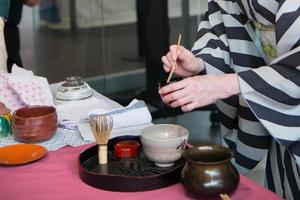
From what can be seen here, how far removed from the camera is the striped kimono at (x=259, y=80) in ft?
3.77

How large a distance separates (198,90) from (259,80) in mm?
149

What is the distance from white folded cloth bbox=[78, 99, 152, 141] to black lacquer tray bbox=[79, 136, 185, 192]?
0.54 ft

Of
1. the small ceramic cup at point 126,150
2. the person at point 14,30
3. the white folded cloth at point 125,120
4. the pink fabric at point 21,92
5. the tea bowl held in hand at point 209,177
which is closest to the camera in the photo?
the tea bowl held in hand at point 209,177

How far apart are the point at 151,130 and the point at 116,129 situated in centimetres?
24

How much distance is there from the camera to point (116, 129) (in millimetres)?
1398

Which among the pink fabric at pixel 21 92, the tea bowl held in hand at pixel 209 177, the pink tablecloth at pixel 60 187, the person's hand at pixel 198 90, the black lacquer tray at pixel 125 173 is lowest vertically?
the pink tablecloth at pixel 60 187

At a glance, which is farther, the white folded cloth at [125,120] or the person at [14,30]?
the person at [14,30]

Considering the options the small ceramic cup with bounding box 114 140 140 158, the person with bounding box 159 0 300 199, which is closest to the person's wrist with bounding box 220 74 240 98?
the person with bounding box 159 0 300 199

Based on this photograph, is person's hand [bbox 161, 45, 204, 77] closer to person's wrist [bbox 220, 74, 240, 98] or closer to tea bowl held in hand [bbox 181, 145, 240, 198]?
person's wrist [bbox 220, 74, 240, 98]

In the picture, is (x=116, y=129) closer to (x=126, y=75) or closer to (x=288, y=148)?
(x=288, y=148)

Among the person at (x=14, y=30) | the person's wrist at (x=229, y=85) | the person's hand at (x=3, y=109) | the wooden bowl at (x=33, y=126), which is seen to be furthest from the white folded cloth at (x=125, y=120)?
the person at (x=14, y=30)

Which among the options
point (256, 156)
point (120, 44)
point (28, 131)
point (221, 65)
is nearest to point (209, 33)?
point (221, 65)

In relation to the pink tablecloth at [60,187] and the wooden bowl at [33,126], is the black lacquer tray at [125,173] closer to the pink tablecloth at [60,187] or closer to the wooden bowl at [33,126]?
the pink tablecloth at [60,187]

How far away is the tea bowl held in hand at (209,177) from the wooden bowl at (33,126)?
44 cm
